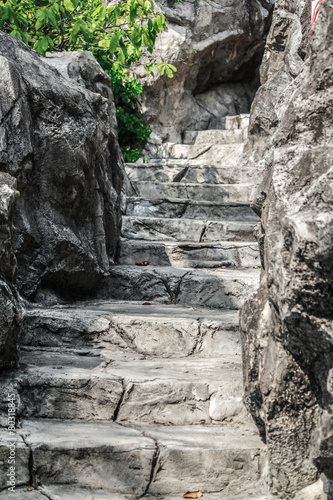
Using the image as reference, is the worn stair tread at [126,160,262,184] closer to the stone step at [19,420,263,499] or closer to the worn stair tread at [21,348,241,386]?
the worn stair tread at [21,348,241,386]

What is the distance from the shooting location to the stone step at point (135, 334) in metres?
3.43

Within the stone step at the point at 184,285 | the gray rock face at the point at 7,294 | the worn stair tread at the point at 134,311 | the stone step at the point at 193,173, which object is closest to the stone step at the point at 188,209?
the stone step at the point at 193,173

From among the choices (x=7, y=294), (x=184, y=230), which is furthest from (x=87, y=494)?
(x=184, y=230)

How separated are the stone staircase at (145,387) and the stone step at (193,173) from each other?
8.59ft

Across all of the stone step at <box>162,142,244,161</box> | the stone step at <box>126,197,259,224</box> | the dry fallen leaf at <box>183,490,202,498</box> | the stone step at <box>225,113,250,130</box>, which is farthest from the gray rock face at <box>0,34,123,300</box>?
the stone step at <box>225,113,250,130</box>

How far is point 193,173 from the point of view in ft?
25.9

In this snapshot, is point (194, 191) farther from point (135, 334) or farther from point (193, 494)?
point (193, 494)

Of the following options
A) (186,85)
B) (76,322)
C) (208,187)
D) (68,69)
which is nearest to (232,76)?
(186,85)

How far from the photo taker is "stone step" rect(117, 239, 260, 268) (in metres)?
4.88

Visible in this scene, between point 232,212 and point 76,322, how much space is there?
290 centimetres

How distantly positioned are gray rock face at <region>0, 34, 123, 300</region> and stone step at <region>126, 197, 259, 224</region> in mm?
1554

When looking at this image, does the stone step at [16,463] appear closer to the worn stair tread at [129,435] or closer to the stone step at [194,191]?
the worn stair tread at [129,435]

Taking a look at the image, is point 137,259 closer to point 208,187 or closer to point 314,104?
point 208,187

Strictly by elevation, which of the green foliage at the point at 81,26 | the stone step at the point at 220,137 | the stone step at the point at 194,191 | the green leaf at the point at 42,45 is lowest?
the stone step at the point at 194,191
